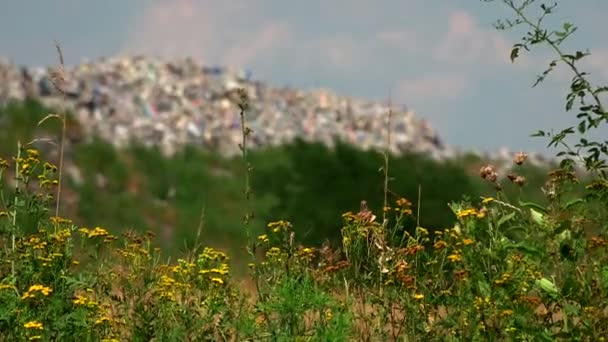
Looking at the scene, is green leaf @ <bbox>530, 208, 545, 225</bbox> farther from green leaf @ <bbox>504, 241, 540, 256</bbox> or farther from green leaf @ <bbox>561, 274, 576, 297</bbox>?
green leaf @ <bbox>561, 274, 576, 297</bbox>

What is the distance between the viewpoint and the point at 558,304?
5703 mm

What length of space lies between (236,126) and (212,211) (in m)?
8.25

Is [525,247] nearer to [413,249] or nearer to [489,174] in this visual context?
[489,174]

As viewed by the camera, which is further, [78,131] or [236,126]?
[236,126]

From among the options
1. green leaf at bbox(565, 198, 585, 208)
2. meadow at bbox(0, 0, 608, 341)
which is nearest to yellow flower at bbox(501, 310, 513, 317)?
meadow at bbox(0, 0, 608, 341)

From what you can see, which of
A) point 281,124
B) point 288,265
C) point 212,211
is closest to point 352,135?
point 281,124

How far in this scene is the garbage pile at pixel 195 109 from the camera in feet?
148

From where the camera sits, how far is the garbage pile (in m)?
45.1

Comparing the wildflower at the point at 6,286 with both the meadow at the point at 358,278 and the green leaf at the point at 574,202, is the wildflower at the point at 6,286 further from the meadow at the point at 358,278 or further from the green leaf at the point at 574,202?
the green leaf at the point at 574,202

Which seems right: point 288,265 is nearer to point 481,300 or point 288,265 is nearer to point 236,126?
point 481,300

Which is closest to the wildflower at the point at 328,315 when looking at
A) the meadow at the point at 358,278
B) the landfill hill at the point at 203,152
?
the meadow at the point at 358,278

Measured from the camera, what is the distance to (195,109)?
47906 millimetres

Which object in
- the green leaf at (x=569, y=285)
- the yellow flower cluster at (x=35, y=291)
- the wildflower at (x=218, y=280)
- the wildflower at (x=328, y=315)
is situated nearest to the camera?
the green leaf at (x=569, y=285)

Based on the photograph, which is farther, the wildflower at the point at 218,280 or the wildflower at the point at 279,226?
the wildflower at the point at 279,226
